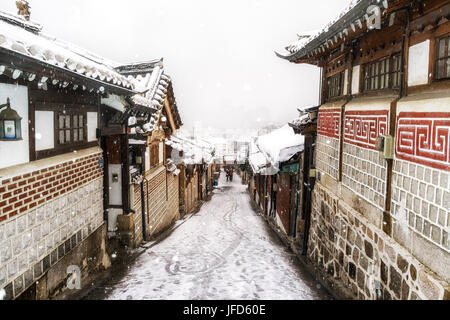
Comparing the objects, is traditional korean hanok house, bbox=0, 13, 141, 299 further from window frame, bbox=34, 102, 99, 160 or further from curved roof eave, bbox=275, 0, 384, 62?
curved roof eave, bbox=275, 0, 384, 62

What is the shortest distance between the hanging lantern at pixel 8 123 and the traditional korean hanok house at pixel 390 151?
Result: 17.4 feet

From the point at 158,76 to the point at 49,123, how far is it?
10.2 m

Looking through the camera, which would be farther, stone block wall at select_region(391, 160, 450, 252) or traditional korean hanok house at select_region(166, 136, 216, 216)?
traditional korean hanok house at select_region(166, 136, 216, 216)

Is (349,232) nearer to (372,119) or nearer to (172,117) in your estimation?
(372,119)

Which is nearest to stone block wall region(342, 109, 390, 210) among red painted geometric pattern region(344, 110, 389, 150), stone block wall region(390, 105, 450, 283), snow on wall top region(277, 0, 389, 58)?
red painted geometric pattern region(344, 110, 389, 150)

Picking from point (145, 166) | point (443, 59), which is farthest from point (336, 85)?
point (145, 166)

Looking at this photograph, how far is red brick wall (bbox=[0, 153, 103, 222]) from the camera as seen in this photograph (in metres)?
5.15

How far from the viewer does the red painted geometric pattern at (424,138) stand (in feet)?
14.0

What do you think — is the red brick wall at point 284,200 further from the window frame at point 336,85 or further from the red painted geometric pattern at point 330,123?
the window frame at point 336,85

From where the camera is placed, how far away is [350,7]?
5.25m

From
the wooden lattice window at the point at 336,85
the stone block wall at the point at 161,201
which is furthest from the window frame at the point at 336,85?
the stone block wall at the point at 161,201

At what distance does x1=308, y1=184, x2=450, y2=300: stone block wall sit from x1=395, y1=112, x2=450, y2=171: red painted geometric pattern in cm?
147

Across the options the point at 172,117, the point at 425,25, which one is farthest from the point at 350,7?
the point at 172,117
